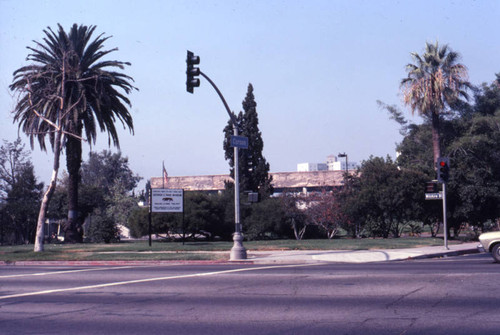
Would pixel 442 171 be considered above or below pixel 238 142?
below

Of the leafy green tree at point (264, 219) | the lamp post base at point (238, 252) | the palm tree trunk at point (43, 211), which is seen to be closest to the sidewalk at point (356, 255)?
→ the lamp post base at point (238, 252)

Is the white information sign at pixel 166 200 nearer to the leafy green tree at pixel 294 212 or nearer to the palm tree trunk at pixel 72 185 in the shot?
the palm tree trunk at pixel 72 185

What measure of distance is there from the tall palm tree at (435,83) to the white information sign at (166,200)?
666 inches

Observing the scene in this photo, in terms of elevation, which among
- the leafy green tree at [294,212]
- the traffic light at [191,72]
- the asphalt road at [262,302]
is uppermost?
the traffic light at [191,72]

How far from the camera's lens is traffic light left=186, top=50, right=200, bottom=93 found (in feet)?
65.4

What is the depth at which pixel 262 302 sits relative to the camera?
11055 mm

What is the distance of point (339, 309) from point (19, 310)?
6.08 metres

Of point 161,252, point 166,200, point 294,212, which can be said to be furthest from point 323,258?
point 294,212

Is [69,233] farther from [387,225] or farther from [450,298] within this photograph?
[450,298]

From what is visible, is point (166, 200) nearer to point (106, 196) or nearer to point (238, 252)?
point (238, 252)

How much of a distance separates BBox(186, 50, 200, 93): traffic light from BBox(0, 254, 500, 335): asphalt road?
696 centimetres

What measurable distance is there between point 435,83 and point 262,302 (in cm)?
2949

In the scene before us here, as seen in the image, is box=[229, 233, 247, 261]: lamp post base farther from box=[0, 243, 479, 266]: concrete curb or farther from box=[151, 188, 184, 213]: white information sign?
box=[151, 188, 184, 213]: white information sign

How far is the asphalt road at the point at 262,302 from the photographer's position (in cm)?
881
